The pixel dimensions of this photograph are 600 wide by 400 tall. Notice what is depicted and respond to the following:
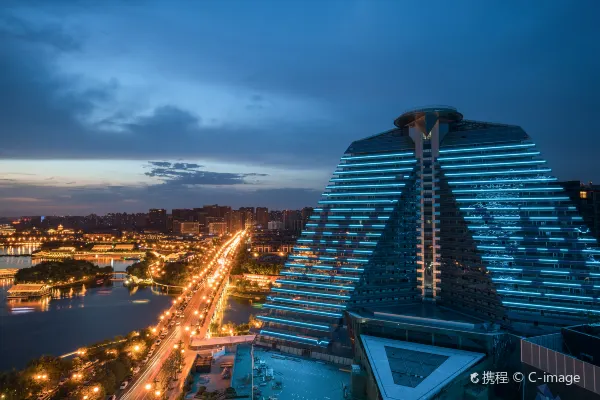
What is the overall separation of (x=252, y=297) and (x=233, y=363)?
18196mm

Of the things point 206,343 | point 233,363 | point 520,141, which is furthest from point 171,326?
point 520,141

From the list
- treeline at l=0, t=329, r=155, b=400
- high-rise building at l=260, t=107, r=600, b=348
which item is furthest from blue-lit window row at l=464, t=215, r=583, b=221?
treeline at l=0, t=329, r=155, b=400

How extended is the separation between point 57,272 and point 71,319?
602 inches

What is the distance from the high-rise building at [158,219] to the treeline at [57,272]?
3159 inches

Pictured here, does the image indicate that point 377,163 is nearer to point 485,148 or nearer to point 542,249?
point 485,148

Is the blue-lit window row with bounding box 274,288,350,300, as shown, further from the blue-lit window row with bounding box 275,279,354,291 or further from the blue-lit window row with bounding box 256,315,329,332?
the blue-lit window row with bounding box 256,315,329,332

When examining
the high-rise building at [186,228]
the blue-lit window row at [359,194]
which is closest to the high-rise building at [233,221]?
the high-rise building at [186,228]

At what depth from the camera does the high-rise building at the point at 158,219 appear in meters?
127

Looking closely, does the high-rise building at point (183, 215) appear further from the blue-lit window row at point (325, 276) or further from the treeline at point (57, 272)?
the blue-lit window row at point (325, 276)

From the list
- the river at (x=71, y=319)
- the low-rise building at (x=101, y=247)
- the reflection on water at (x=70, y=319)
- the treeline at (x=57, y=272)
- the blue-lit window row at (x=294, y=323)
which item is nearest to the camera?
the blue-lit window row at (x=294, y=323)

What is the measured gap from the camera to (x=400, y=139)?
789 inches

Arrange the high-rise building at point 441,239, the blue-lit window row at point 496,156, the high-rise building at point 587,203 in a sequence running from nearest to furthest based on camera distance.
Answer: the high-rise building at point 441,239 → the blue-lit window row at point 496,156 → the high-rise building at point 587,203

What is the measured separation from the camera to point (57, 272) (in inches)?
1656

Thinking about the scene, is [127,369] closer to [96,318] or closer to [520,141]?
[96,318]
